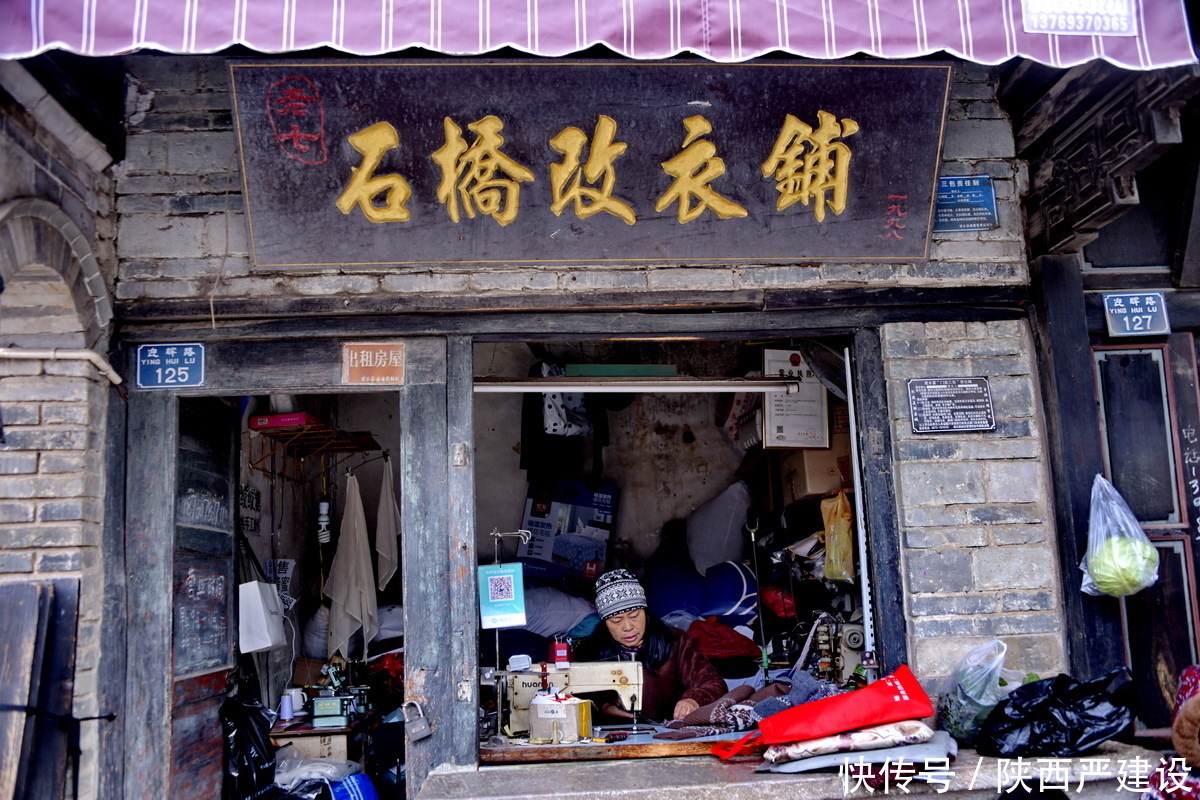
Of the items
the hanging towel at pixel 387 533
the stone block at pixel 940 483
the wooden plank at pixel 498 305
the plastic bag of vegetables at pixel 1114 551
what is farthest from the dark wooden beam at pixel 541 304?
the hanging towel at pixel 387 533

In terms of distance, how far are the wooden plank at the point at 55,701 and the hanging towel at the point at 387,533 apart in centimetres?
285

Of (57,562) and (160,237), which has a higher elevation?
(160,237)

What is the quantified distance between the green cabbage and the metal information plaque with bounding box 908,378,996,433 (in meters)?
0.75

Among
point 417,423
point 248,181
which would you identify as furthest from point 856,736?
point 248,181

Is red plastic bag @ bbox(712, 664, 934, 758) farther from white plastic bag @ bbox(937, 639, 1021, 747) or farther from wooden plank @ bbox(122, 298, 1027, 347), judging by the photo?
wooden plank @ bbox(122, 298, 1027, 347)

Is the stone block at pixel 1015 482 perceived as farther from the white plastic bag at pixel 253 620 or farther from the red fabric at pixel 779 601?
the white plastic bag at pixel 253 620

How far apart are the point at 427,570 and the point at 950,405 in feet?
8.84

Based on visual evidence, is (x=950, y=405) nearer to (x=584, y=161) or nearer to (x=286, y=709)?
(x=584, y=161)

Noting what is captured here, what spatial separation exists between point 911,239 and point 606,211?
1.52 meters

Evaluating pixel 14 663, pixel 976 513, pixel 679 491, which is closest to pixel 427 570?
pixel 14 663

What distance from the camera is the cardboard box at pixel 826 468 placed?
243 inches

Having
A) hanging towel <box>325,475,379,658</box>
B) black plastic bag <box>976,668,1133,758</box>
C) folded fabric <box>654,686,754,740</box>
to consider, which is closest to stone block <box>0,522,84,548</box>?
hanging towel <box>325,475,379,658</box>

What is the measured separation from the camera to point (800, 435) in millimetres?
6043

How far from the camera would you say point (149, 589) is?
441 cm
